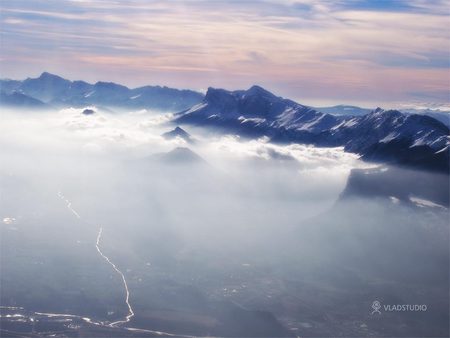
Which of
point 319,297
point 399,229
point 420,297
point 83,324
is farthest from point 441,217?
point 83,324

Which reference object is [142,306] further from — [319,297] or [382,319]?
[382,319]

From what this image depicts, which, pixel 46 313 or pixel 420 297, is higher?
pixel 420 297

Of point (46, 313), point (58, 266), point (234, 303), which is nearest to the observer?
point (46, 313)

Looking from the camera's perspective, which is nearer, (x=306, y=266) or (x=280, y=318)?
(x=280, y=318)

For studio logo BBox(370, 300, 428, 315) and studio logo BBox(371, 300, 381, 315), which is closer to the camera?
studio logo BBox(370, 300, 428, 315)

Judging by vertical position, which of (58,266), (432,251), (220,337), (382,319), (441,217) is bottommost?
(220,337)

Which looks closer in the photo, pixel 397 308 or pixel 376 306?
pixel 397 308

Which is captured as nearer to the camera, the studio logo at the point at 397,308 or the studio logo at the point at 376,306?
the studio logo at the point at 397,308

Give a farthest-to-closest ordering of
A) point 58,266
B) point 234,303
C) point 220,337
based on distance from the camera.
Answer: point 58,266 < point 234,303 < point 220,337

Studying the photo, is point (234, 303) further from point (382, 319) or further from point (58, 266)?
point (58, 266)

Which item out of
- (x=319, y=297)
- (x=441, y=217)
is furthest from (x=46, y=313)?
(x=441, y=217)
